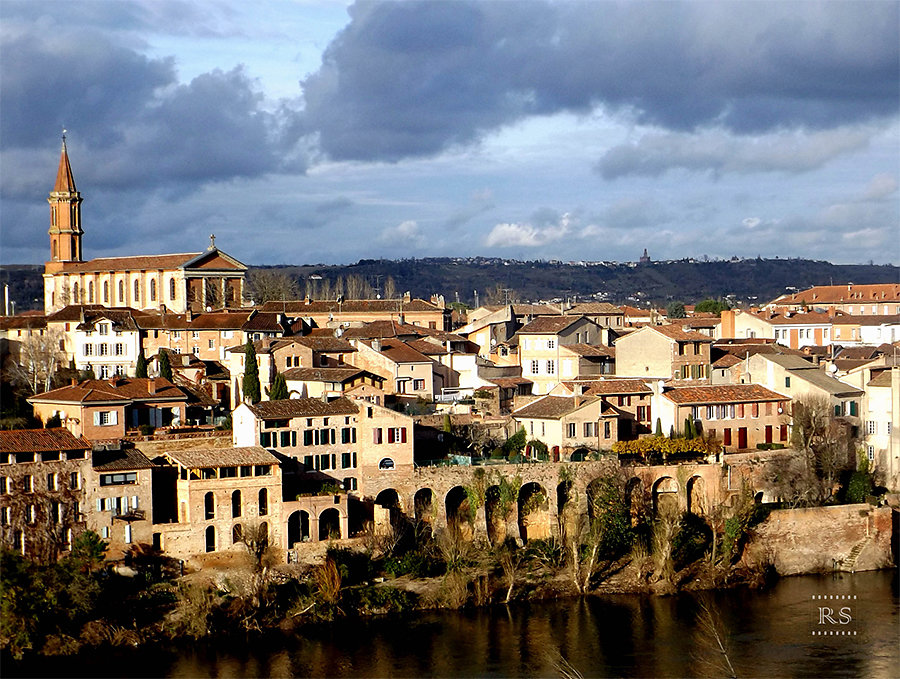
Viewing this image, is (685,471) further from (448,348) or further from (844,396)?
(448,348)

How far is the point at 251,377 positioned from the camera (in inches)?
2089

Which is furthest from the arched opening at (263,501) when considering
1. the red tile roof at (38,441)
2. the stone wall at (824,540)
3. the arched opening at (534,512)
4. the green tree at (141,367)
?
the stone wall at (824,540)

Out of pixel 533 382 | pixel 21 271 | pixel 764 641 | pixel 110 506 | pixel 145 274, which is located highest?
pixel 21 271

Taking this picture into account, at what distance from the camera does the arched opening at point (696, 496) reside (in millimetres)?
48375

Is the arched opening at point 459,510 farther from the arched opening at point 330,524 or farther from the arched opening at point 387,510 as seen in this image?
the arched opening at point 330,524

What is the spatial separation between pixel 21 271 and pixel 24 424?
365ft

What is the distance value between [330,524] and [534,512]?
793 cm

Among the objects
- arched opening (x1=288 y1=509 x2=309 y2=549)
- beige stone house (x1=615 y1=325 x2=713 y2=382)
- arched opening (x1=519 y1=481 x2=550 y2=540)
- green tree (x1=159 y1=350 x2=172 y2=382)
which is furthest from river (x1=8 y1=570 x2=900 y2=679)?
green tree (x1=159 y1=350 x2=172 y2=382)

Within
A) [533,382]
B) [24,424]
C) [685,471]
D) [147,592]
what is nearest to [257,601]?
[147,592]

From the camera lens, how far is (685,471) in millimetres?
48125

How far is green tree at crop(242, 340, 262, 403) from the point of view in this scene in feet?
172

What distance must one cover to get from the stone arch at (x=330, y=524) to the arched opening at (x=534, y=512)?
7039mm

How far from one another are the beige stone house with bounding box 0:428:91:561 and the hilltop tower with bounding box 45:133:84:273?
48.4 meters

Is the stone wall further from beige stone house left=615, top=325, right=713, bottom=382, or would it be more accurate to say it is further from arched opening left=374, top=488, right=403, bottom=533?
arched opening left=374, top=488, right=403, bottom=533
